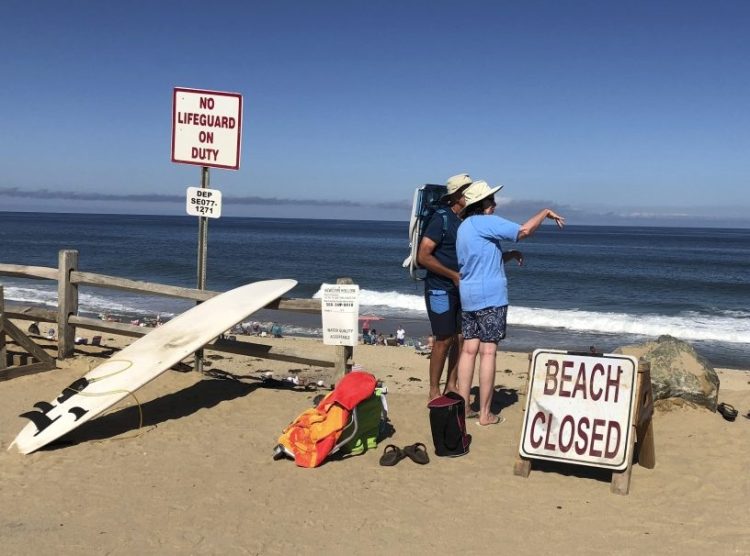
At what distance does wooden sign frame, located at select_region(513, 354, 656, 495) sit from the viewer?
431cm

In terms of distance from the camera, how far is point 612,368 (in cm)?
455

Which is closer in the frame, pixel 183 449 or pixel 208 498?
pixel 208 498

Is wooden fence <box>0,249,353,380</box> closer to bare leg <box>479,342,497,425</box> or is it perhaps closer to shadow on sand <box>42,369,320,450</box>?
shadow on sand <box>42,369,320,450</box>

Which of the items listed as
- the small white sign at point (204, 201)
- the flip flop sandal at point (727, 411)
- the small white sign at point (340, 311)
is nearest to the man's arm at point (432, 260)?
the small white sign at point (340, 311)

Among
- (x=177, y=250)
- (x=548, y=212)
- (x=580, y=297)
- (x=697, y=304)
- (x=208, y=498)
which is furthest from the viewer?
(x=177, y=250)

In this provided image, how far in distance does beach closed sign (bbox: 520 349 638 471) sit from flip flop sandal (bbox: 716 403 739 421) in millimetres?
2096

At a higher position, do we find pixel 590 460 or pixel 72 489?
pixel 590 460

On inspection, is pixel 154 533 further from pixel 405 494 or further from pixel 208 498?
pixel 405 494

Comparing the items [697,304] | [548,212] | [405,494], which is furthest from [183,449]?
[697,304]

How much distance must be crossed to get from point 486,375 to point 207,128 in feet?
12.2

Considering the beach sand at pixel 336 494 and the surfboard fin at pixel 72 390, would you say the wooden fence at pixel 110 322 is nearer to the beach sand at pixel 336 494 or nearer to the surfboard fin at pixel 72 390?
the beach sand at pixel 336 494

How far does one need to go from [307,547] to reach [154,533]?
2.83ft

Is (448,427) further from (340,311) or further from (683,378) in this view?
(683,378)

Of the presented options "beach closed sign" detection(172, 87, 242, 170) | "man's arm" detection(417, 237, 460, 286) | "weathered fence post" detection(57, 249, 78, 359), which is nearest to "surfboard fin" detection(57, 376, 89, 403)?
"weathered fence post" detection(57, 249, 78, 359)
